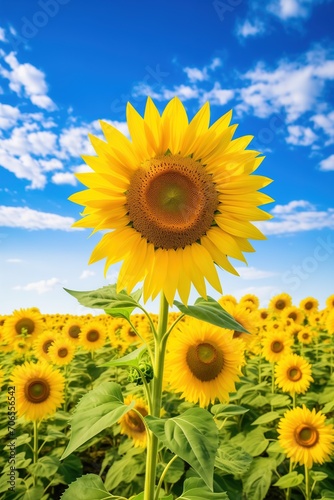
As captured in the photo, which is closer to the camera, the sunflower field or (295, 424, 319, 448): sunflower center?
the sunflower field

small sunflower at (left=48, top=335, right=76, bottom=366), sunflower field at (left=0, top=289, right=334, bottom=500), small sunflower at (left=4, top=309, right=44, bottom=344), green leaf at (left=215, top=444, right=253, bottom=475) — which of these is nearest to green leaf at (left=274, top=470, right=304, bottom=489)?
sunflower field at (left=0, top=289, right=334, bottom=500)

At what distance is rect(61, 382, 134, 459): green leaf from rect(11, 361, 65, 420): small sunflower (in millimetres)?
3544

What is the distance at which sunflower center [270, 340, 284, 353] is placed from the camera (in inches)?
288

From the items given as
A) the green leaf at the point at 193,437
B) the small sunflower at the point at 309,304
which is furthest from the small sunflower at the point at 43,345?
the small sunflower at the point at 309,304

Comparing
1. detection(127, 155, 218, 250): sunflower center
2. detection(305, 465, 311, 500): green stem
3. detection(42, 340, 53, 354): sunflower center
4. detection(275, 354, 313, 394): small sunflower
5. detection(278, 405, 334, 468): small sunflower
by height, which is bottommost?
detection(305, 465, 311, 500): green stem

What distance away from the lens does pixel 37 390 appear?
223 inches

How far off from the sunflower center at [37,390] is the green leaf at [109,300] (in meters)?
3.58

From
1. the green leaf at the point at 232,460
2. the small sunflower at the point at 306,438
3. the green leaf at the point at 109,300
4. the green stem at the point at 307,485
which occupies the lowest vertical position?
the green stem at the point at 307,485

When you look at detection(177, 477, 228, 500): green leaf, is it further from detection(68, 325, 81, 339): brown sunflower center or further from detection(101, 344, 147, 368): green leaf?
detection(68, 325, 81, 339): brown sunflower center

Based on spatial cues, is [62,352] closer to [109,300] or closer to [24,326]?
[24,326]

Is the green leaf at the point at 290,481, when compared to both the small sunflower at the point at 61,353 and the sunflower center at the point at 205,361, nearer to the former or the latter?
the sunflower center at the point at 205,361

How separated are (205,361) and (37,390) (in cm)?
280

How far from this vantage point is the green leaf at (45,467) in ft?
15.4

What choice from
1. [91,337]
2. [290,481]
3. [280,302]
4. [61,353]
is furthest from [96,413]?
[280,302]
